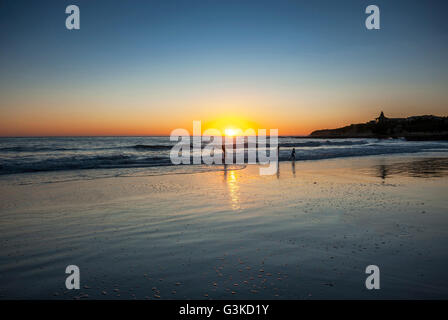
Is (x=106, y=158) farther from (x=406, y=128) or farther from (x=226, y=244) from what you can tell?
(x=406, y=128)

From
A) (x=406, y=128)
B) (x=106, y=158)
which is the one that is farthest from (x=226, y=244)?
(x=406, y=128)

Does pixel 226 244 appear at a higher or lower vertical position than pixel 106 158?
lower

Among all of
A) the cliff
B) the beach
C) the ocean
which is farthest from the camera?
the cliff

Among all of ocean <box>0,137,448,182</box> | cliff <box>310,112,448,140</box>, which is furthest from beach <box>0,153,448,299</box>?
cliff <box>310,112,448,140</box>

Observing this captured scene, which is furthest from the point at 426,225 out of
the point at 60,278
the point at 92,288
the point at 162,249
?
the point at 60,278

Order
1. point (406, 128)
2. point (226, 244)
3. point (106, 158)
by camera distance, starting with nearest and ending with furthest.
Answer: point (226, 244) < point (106, 158) < point (406, 128)

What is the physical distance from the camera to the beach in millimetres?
4672

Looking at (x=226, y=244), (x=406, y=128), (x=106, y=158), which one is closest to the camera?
(x=226, y=244)

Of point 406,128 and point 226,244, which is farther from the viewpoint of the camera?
point 406,128

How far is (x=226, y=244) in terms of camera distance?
662 cm

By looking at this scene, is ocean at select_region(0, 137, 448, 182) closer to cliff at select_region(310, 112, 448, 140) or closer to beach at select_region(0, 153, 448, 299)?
beach at select_region(0, 153, 448, 299)

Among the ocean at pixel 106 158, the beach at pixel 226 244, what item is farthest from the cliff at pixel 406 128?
the beach at pixel 226 244
